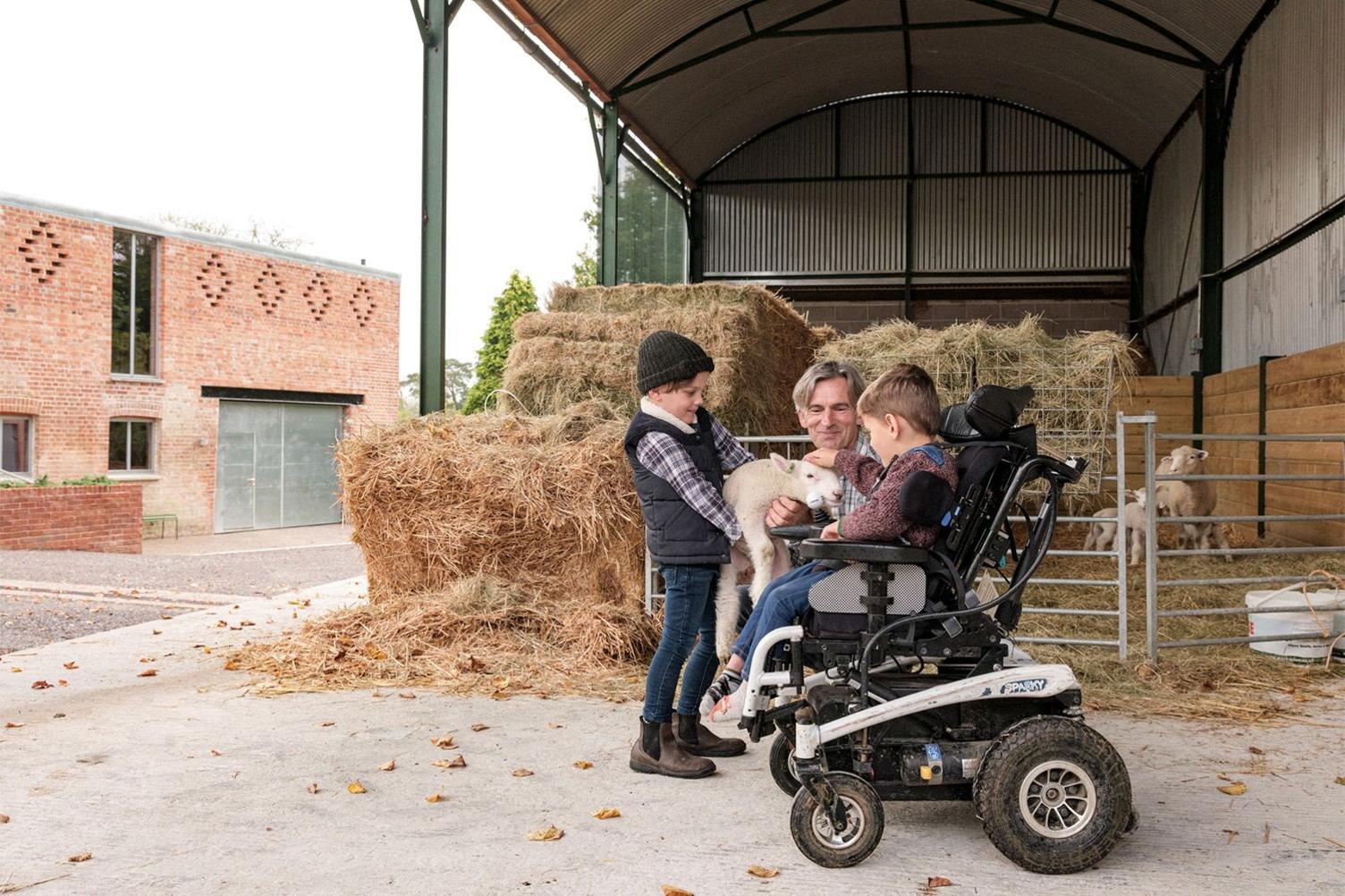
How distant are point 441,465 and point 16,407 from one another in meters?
15.6

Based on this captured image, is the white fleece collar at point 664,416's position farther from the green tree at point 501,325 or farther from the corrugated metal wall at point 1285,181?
the green tree at point 501,325

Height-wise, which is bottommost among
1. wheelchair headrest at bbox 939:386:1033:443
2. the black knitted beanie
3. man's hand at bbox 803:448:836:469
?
man's hand at bbox 803:448:836:469

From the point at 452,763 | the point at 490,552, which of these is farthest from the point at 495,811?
the point at 490,552

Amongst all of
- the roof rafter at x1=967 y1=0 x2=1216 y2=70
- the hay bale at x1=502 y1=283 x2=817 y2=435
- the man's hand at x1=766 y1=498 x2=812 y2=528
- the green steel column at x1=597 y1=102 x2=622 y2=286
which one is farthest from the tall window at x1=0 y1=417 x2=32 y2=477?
the man's hand at x1=766 y1=498 x2=812 y2=528

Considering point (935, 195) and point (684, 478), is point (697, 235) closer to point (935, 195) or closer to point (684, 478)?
point (935, 195)

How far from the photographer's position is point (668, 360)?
391cm

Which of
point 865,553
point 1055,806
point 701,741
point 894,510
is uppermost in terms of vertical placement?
point 894,510

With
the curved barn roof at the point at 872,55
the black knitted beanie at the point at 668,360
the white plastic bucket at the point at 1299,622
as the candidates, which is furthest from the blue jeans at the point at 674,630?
the curved barn roof at the point at 872,55

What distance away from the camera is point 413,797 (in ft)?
12.1

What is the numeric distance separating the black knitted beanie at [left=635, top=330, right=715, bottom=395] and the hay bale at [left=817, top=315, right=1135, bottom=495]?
3.79 metres

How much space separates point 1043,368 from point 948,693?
16.3ft

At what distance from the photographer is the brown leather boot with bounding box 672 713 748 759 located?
414 cm

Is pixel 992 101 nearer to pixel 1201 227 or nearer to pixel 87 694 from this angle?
pixel 1201 227

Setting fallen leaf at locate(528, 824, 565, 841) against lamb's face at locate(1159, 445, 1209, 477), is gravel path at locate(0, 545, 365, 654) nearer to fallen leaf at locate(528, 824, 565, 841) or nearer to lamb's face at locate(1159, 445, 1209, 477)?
fallen leaf at locate(528, 824, 565, 841)
